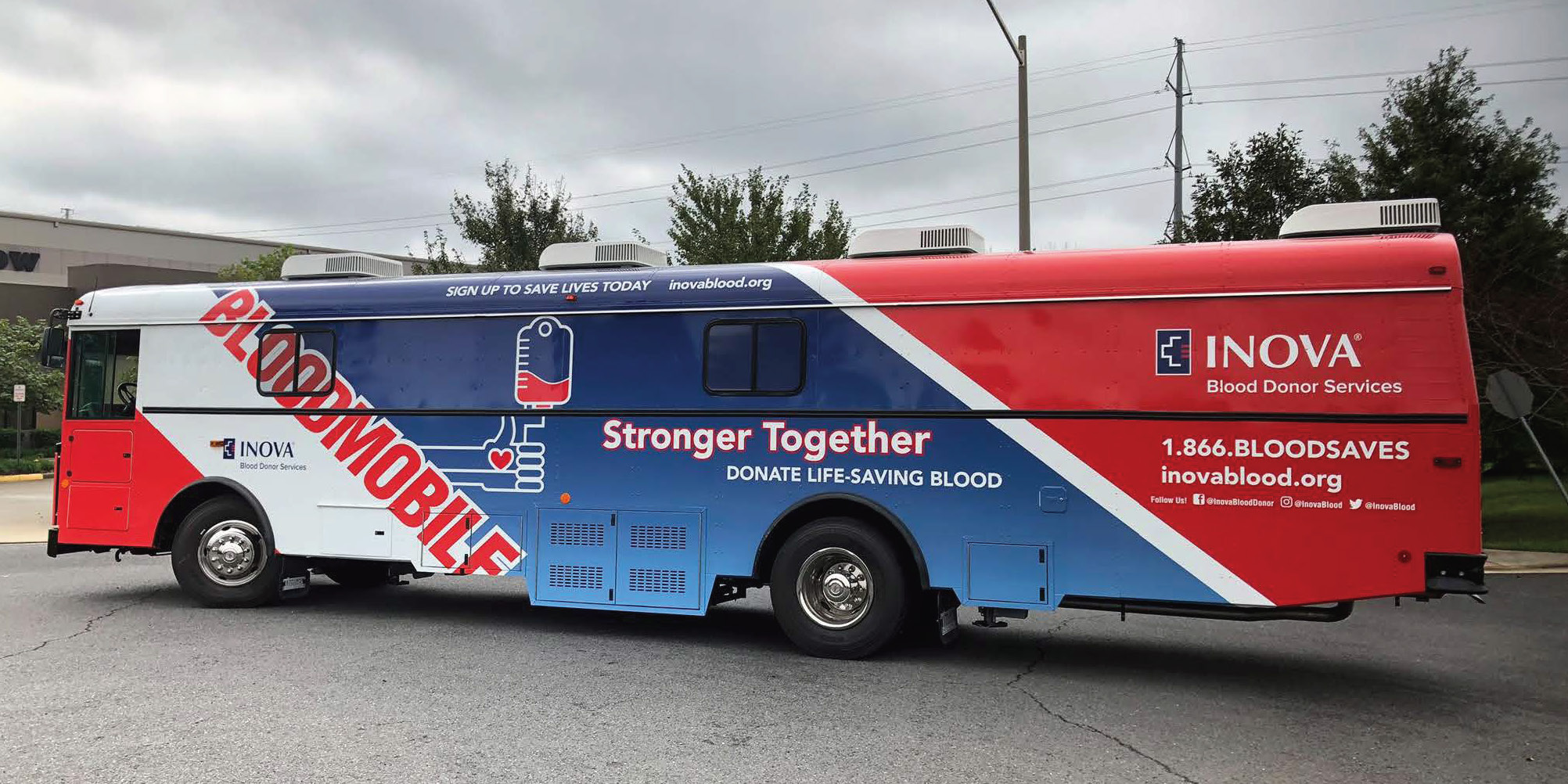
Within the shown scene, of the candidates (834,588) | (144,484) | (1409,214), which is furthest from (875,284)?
(144,484)

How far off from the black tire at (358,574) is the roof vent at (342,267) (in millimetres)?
2628

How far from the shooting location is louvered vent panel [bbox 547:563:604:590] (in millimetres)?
8516

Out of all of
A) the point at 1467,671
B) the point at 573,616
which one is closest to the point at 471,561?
the point at 573,616

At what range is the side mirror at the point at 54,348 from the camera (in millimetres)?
10172

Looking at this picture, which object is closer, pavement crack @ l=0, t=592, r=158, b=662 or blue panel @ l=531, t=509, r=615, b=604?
pavement crack @ l=0, t=592, r=158, b=662

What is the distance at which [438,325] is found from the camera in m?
9.12

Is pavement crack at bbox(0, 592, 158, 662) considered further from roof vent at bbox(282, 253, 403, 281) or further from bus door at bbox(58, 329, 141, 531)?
roof vent at bbox(282, 253, 403, 281)

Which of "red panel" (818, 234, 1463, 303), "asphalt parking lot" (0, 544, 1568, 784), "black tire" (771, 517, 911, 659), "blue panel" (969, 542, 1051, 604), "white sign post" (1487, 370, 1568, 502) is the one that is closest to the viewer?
"asphalt parking lot" (0, 544, 1568, 784)

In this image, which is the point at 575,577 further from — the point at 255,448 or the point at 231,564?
the point at 231,564

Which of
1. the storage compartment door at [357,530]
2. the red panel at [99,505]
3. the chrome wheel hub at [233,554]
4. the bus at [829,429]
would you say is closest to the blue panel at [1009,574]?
the bus at [829,429]

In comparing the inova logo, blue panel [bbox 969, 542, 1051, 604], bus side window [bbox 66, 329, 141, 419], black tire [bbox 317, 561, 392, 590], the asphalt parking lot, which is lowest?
the asphalt parking lot

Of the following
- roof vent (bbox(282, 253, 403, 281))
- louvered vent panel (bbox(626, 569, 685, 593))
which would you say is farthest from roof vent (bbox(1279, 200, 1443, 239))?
roof vent (bbox(282, 253, 403, 281))

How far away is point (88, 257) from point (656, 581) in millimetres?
52548

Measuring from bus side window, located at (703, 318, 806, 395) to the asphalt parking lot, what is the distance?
1960mm
